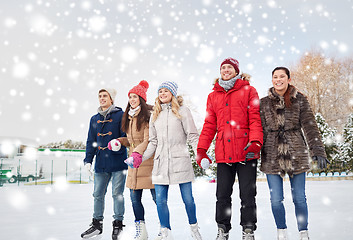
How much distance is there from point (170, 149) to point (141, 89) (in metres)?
1.04

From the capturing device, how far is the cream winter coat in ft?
11.9

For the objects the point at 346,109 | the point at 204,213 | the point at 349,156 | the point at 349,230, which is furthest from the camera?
the point at 346,109

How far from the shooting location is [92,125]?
15.1ft

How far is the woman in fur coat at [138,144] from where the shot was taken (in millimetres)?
3867

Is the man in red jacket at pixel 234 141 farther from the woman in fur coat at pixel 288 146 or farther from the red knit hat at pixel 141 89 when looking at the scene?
the red knit hat at pixel 141 89

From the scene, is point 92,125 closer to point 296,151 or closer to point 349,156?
point 296,151

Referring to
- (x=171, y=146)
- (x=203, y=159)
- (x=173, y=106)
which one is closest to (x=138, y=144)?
(x=171, y=146)

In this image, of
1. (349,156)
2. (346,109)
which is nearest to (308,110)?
(349,156)

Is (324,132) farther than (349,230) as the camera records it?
Yes

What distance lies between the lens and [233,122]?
335cm

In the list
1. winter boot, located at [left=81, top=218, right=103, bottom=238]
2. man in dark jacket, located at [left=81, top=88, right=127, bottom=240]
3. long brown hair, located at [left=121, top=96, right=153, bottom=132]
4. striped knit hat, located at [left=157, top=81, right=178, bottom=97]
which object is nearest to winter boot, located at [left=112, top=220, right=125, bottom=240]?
man in dark jacket, located at [left=81, top=88, right=127, bottom=240]

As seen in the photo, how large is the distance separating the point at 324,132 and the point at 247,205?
16.5 metres

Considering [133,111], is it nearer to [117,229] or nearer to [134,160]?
[134,160]

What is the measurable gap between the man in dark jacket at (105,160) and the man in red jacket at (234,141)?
1.32 meters
